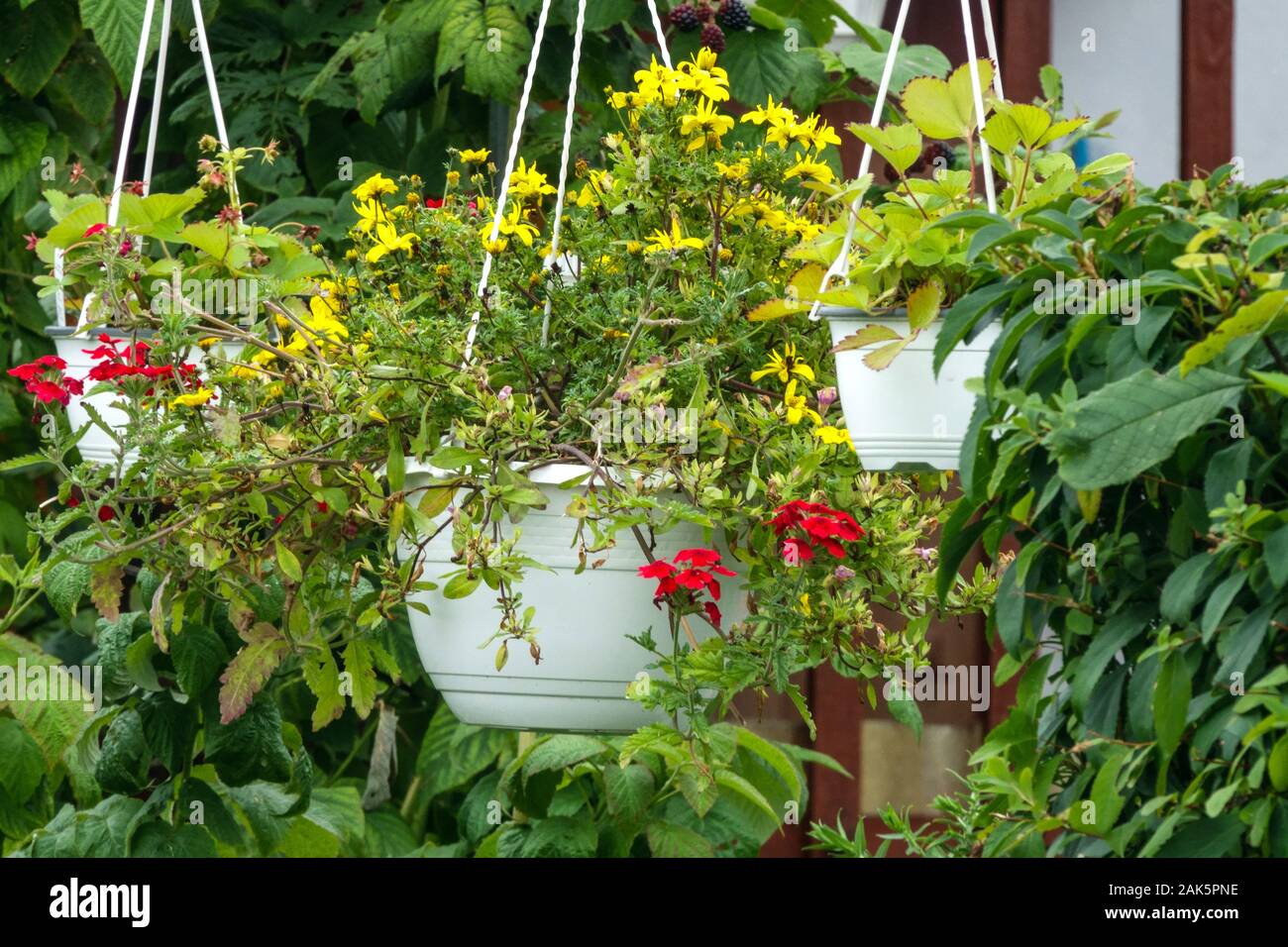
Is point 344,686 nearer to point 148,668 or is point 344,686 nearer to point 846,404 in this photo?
point 148,668

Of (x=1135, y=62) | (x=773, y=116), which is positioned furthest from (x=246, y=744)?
(x=1135, y=62)

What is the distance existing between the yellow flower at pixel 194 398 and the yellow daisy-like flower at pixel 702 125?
47 cm

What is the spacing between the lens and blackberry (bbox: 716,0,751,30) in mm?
1909

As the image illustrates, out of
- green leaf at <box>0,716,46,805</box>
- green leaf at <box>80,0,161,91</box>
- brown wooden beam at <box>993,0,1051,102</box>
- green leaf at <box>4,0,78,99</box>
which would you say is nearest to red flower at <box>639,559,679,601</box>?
green leaf at <box>0,716,46,805</box>

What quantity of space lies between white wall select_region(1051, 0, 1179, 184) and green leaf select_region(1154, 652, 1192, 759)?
2058mm

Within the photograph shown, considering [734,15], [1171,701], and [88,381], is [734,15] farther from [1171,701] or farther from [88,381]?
[1171,701]

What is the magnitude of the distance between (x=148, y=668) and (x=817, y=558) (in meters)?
0.76

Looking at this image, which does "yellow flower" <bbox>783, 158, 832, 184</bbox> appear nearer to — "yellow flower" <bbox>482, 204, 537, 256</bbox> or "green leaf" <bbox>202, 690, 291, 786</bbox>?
"yellow flower" <bbox>482, 204, 537, 256</bbox>

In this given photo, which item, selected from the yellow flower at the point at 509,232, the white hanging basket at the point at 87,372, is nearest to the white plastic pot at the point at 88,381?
the white hanging basket at the point at 87,372

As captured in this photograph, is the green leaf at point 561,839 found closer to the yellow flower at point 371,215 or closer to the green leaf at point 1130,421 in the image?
the yellow flower at point 371,215

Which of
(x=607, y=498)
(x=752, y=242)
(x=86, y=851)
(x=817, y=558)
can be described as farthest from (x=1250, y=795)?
(x=86, y=851)

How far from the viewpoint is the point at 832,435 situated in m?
1.15

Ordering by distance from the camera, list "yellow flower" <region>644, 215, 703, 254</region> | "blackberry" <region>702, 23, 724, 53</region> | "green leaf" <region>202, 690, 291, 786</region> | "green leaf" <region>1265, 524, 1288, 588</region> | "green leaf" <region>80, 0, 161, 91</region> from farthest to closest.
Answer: "green leaf" <region>80, 0, 161, 91</region>, "blackberry" <region>702, 23, 724, 53</region>, "green leaf" <region>202, 690, 291, 786</region>, "yellow flower" <region>644, 215, 703, 254</region>, "green leaf" <region>1265, 524, 1288, 588</region>

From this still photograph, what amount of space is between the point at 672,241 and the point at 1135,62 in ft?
6.10
